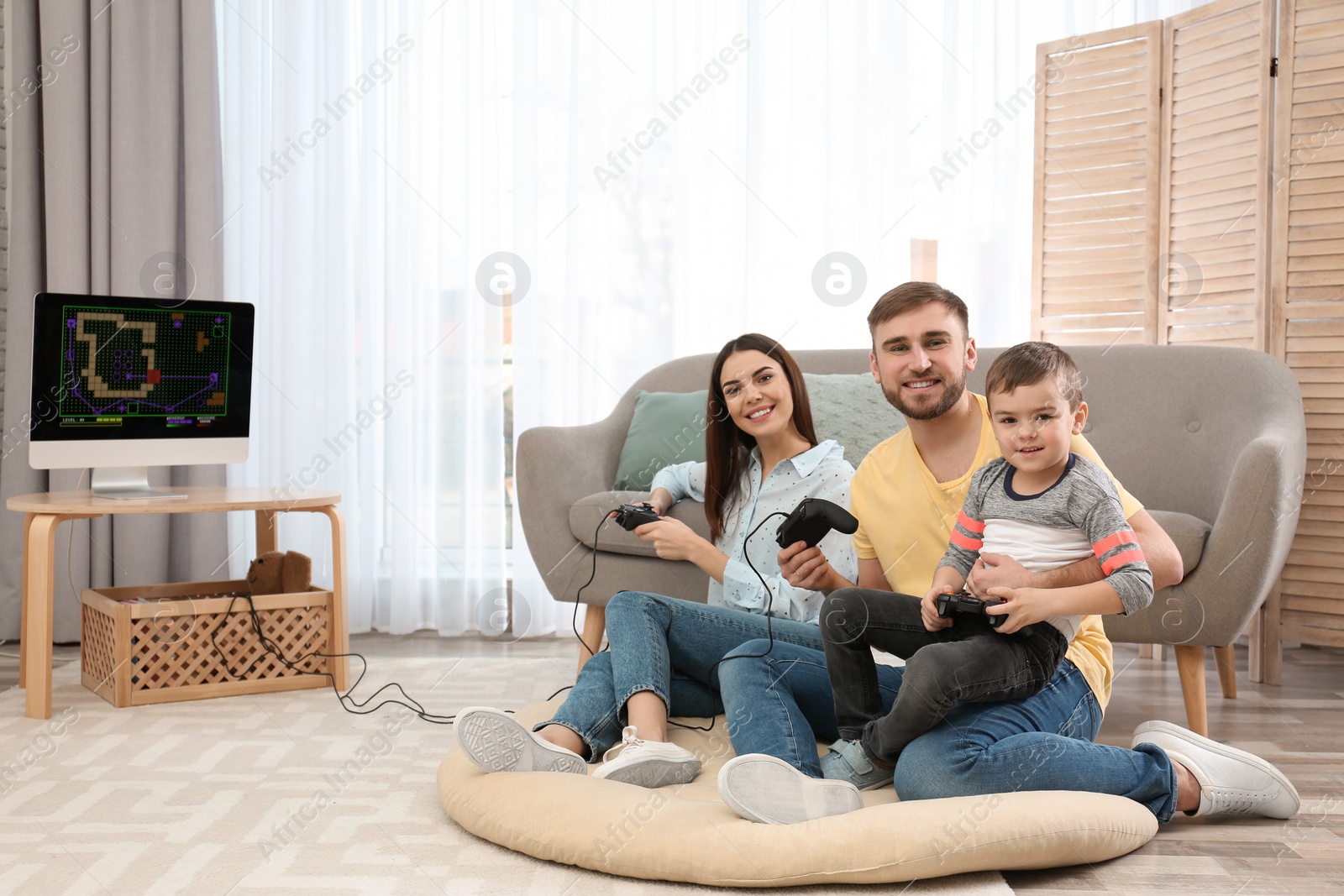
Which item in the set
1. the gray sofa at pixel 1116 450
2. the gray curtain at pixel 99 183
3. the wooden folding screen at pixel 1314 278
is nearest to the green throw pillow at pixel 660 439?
the gray sofa at pixel 1116 450

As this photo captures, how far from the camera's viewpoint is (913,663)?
1400mm

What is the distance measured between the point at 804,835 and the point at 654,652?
46 centimetres

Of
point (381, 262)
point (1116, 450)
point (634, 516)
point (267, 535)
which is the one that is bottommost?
point (267, 535)

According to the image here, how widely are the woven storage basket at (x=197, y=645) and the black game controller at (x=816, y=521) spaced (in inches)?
52.0

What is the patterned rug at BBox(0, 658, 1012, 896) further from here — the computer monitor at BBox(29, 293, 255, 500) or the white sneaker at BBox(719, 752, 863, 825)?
the computer monitor at BBox(29, 293, 255, 500)

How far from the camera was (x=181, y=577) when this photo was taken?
317 centimetres

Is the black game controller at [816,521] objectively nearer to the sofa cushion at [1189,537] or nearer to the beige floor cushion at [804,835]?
the beige floor cushion at [804,835]

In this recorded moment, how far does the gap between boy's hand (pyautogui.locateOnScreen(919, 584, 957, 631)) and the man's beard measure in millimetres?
284

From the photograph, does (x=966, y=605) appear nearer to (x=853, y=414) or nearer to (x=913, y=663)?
(x=913, y=663)

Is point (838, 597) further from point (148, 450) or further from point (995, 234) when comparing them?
point (995, 234)

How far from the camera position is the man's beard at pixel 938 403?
1.58 m

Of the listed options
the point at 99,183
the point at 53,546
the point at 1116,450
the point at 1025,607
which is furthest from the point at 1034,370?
the point at 99,183

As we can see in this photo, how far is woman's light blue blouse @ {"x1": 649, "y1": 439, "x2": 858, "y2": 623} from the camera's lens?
5.92 feet

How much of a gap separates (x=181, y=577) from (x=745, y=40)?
2.44 m
